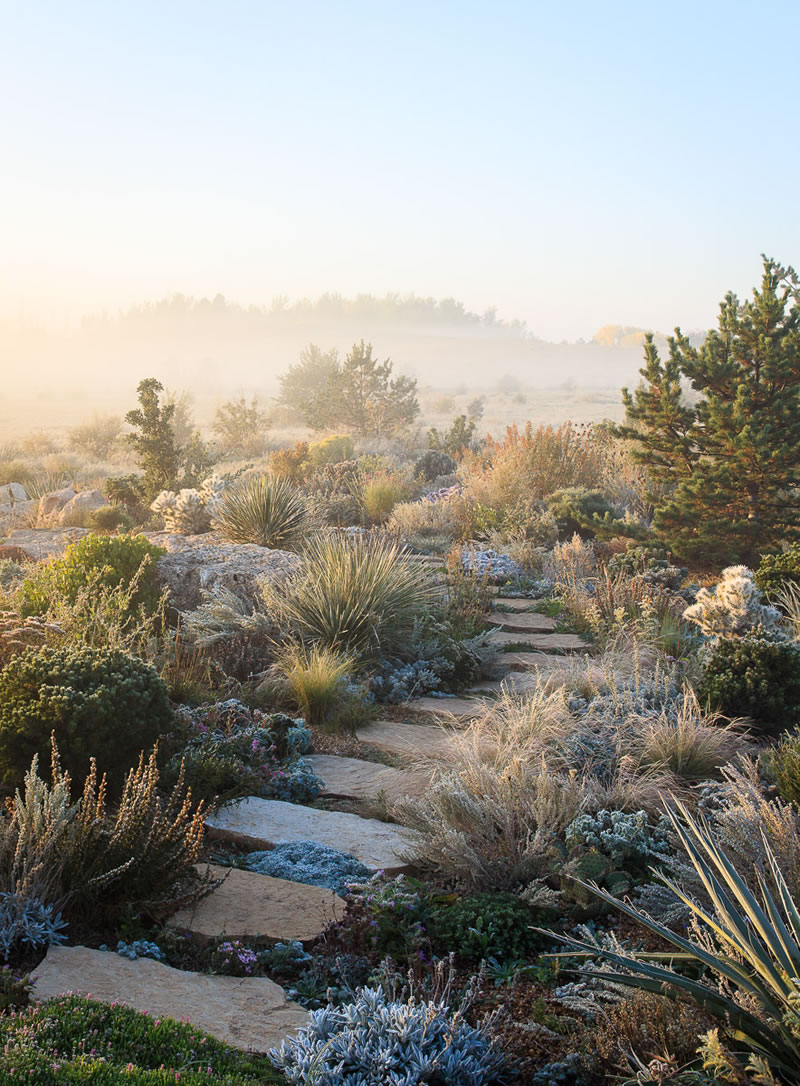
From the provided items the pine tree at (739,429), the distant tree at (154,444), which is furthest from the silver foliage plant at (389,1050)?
the distant tree at (154,444)

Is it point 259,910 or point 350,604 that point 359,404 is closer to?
point 350,604

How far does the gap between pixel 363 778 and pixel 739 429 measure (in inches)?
234

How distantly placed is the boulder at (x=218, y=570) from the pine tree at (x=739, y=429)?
4215 millimetres

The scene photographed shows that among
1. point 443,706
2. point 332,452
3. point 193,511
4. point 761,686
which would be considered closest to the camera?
point 761,686

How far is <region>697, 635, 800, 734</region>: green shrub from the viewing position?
5223 mm

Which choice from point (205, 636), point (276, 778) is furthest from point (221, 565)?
point (276, 778)

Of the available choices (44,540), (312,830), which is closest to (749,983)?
(312,830)

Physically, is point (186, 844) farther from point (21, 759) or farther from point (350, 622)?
point (350, 622)

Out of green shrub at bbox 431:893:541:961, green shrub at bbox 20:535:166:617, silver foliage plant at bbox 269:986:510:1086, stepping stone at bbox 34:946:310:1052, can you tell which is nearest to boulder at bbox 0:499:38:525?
green shrub at bbox 20:535:166:617

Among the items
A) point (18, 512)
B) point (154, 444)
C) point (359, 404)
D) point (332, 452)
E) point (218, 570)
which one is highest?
point (359, 404)

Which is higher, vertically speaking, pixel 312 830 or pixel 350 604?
pixel 350 604

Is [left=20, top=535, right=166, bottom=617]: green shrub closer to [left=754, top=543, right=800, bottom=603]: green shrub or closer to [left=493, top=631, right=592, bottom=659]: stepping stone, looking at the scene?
[left=493, top=631, right=592, bottom=659]: stepping stone

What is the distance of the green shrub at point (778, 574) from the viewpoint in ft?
24.6

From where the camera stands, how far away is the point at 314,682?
18.6 feet
